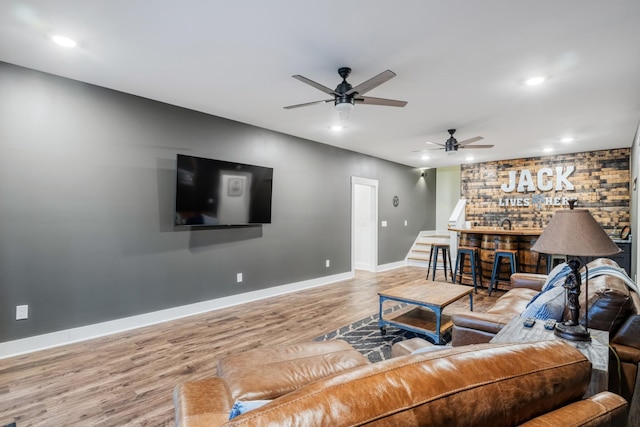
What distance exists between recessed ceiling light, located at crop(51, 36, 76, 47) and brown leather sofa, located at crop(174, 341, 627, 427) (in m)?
2.84

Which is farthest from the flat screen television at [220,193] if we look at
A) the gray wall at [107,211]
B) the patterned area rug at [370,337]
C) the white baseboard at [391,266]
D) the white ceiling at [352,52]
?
the white baseboard at [391,266]

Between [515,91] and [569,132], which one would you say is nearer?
[515,91]

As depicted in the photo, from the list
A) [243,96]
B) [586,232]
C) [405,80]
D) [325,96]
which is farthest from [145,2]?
[586,232]

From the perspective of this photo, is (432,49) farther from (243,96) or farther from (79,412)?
(79,412)

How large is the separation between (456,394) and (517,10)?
242 centimetres

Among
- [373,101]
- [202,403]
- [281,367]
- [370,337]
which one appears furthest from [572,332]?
[373,101]

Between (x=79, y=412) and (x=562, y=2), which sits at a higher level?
(x=562, y=2)

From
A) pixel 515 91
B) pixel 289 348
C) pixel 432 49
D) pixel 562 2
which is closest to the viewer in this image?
pixel 289 348

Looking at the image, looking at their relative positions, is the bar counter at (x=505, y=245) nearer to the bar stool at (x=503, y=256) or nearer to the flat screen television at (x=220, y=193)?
the bar stool at (x=503, y=256)

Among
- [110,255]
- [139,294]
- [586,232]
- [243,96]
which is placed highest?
[243,96]

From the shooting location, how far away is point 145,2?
6.79 ft

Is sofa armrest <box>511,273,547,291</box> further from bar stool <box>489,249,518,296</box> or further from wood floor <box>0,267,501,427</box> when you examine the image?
bar stool <box>489,249,518,296</box>

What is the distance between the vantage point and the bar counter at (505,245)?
537 centimetres

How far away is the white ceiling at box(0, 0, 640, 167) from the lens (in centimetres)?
214
